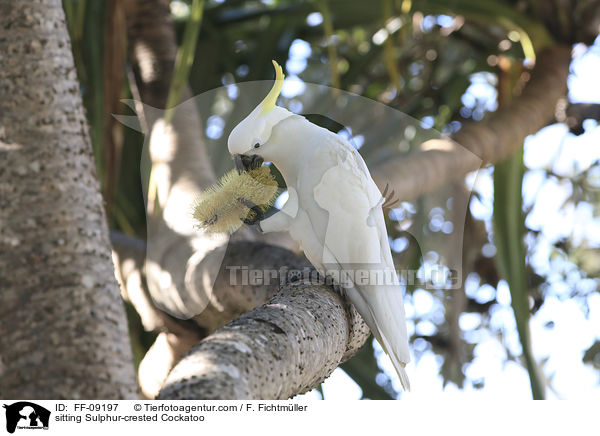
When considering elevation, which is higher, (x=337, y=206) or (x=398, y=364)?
(x=337, y=206)

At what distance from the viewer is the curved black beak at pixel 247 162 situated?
0.91 metres

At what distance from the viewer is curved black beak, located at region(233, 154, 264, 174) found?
3.00 feet

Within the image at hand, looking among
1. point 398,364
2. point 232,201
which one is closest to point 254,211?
point 232,201

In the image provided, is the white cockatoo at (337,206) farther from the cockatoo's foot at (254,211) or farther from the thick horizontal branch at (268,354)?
the thick horizontal branch at (268,354)

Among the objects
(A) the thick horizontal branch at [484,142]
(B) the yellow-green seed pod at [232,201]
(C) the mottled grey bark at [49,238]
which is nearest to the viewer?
(C) the mottled grey bark at [49,238]

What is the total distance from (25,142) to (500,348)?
7.06 ft

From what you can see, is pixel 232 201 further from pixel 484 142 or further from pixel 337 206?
pixel 484 142

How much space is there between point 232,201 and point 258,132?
4.4 inches

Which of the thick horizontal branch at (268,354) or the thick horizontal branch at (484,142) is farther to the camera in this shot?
the thick horizontal branch at (484,142)

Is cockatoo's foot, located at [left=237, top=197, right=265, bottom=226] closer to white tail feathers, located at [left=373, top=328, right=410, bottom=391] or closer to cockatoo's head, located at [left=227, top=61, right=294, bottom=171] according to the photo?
cockatoo's head, located at [left=227, top=61, right=294, bottom=171]

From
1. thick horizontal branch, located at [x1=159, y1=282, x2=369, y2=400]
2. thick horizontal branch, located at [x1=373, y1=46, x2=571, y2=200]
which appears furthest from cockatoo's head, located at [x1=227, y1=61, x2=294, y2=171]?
thick horizontal branch, located at [x1=373, y1=46, x2=571, y2=200]

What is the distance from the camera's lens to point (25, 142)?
0.53 metres

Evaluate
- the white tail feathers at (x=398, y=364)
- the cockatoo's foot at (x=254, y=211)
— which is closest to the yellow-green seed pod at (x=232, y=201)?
the cockatoo's foot at (x=254, y=211)

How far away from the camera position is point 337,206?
0.91 meters
